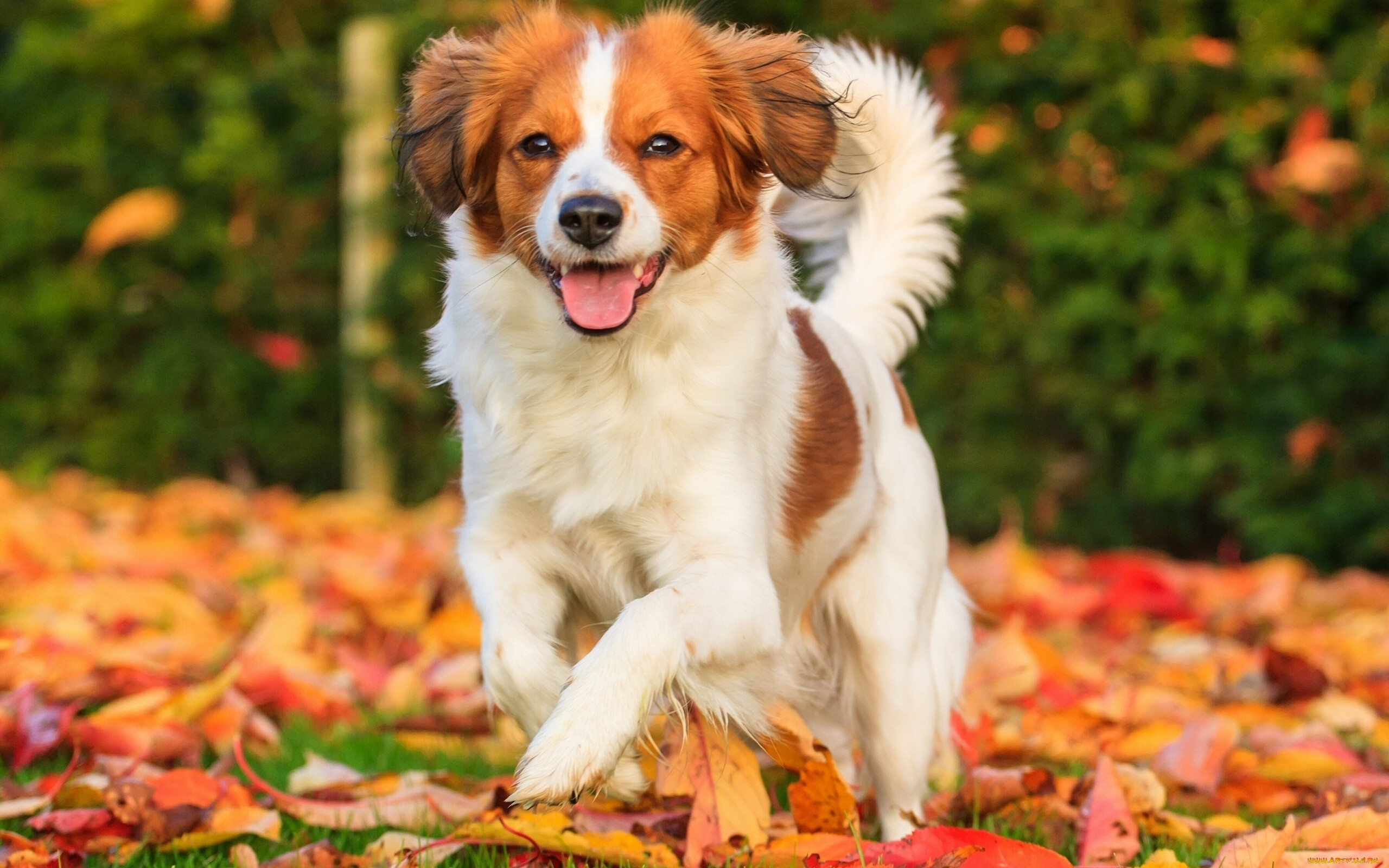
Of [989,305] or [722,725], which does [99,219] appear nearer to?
[989,305]

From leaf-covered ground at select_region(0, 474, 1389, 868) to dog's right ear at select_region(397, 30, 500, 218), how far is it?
0.97m

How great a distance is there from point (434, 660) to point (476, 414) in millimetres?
1322

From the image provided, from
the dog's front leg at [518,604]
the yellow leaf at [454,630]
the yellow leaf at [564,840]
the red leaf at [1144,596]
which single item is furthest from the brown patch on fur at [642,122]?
the red leaf at [1144,596]

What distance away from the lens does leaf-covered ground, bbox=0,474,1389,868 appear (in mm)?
2299

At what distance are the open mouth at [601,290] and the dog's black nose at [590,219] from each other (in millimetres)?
76

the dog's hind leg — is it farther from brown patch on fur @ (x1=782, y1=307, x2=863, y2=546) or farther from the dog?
brown patch on fur @ (x1=782, y1=307, x2=863, y2=546)

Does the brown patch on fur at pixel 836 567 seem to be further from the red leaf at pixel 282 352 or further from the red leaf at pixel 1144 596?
the red leaf at pixel 282 352

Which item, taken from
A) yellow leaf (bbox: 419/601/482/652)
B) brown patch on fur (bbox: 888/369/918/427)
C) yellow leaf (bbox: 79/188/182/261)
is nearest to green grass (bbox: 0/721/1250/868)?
yellow leaf (bbox: 419/601/482/652)

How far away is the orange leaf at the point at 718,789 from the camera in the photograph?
2.28 meters

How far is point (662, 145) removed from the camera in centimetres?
261

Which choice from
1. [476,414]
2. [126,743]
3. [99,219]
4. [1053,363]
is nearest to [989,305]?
[1053,363]

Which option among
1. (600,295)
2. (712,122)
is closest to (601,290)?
(600,295)

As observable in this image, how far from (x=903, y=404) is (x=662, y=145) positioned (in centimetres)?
98

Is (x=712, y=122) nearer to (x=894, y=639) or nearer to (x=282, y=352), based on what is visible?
(x=894, y=639)
